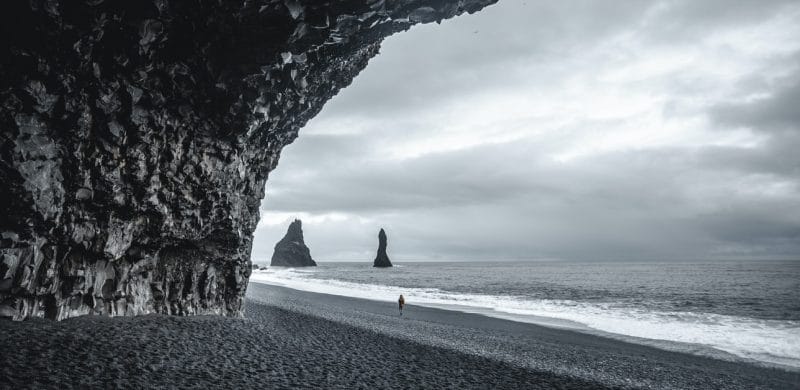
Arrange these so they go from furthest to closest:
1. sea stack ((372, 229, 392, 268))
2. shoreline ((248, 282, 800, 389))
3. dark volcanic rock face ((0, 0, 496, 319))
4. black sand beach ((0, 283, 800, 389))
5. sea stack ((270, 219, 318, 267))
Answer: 1. sea stack ((270, 219, 318, 267))
2. sea stack ((372, 229, 392, 268))
3. shoreline ((248, 282, 800, 389))
4. dark volcanic rock face ((0, 0, 496, 319))
5. black sand beach ((0, 283, 800, 389))

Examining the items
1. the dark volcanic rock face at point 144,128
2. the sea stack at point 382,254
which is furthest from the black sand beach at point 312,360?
the sea stack at point 382,254

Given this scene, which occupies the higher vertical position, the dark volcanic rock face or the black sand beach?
the dark volcanic rock face

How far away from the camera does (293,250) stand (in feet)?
580

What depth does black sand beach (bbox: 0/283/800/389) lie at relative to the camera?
918cm

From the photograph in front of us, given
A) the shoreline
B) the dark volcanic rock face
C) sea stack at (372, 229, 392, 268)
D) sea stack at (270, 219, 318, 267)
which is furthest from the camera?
sea stack at (270, 219, 318, 267)

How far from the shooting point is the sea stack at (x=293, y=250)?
176125mm

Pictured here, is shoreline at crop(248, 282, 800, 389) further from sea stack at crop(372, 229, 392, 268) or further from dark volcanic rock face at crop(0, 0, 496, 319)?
sea stack at crop(372, 229, 392, 268)

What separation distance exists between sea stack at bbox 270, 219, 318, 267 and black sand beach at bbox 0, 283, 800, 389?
161 m

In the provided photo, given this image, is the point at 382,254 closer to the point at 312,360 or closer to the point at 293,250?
the point at 293,250

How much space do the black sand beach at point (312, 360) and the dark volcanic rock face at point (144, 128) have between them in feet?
5.69

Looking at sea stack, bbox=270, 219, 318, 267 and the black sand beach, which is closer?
the black sand beach

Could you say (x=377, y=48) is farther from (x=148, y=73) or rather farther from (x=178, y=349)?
(x=178, y=349)

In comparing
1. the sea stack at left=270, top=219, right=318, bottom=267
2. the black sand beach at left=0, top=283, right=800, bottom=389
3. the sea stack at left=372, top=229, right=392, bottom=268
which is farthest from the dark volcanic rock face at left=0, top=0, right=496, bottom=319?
the sea stack at left=270, top=219, right=318, bottom=267

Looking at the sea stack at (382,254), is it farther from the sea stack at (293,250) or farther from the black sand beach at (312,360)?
the black sand beach at (312,360)
